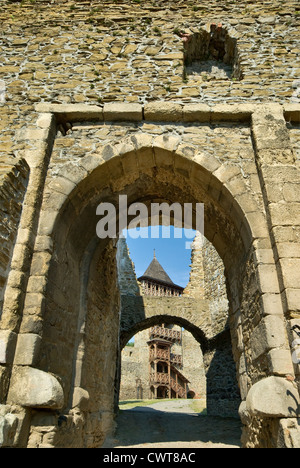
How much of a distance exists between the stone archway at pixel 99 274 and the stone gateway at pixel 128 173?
2 cm

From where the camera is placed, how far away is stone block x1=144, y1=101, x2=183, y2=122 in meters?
4.53

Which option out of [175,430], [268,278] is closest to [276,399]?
[268,278]

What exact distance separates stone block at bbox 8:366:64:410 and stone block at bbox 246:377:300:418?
1.82m

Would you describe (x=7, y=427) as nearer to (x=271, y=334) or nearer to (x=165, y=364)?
(x=271, y=334)

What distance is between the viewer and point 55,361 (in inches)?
149

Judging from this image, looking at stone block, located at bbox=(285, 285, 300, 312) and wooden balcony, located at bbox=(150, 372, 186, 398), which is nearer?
Result: stone block, located at bbox=(285, 285, 300, 312)

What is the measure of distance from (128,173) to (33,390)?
2.87 m

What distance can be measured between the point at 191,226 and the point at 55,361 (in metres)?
3.13

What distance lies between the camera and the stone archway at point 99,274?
10.8ft

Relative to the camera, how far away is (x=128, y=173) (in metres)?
4.71

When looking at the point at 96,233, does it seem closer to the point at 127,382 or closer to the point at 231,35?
the point at 231,35

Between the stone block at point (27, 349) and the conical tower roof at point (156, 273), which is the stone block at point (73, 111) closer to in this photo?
the stone block at point (27, 349)

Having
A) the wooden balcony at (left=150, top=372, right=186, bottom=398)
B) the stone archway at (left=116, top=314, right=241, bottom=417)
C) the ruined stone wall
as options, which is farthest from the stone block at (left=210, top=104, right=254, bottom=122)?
the wooden balcony at (left=150, top=372, right=186, bottom=398)

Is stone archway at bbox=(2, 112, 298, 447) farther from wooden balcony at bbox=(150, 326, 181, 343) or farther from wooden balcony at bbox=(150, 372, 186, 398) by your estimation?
wooden balcony at bbox=(150, 326, 181, 343)
